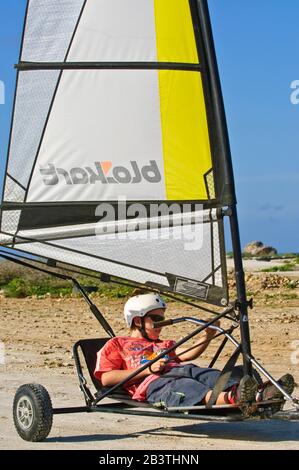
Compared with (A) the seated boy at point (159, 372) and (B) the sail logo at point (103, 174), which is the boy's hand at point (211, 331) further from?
(B) the sail logo at point (103, 174)

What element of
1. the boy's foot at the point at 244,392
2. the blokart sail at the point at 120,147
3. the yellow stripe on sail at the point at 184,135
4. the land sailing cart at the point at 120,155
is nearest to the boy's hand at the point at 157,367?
the land sailing cart at the point at 120,155

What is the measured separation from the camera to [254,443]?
24.4 feet

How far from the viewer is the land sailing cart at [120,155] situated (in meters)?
7.92

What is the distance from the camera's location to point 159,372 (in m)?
7.72

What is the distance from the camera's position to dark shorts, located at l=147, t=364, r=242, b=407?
737 centimetres

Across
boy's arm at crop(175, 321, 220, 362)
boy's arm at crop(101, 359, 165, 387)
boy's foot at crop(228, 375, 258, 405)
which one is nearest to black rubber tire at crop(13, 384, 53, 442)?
boy's arm at crop(101, 359, 165, 387)

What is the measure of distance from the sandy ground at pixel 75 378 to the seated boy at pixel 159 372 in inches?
13.2

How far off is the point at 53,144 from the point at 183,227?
47.9 inches

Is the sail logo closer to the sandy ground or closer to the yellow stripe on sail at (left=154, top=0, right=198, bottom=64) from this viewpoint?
the yellow stripe on sail at (left=154, top=0, right=198, bottom=64)

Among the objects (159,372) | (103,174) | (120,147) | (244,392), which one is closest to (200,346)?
(159,372)

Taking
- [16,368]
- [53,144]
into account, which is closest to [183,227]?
[53,144]

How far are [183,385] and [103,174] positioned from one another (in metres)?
1.76

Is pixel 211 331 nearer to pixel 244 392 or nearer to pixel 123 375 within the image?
pixel 123 375

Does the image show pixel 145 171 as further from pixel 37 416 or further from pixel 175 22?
pixel 37 416
